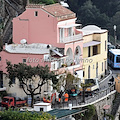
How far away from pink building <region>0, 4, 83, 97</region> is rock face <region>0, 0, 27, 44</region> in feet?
19.6

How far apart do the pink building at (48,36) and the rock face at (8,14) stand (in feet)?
19.6

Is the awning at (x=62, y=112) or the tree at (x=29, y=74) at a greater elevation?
the tree at (x=29, y=74)

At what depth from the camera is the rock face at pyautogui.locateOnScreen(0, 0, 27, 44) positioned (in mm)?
90438

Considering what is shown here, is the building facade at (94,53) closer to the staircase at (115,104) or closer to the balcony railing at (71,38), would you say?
the balcony railing at (71,38)

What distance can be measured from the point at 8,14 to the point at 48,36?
1270 centimetres

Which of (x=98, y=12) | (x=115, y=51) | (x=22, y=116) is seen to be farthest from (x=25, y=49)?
(x=98, y=12)

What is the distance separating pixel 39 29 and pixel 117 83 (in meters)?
10.3

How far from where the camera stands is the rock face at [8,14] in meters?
90.4

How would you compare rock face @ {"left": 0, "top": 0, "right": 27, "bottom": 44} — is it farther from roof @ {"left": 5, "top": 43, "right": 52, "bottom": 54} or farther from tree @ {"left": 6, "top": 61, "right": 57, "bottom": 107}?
tree @ {"left": 6, "top": 61, "right": 57, "bottom": 107}

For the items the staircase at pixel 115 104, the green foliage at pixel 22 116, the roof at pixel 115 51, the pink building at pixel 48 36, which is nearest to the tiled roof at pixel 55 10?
the pink building at pixel 48 36

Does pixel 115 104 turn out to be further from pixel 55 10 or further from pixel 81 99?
pixel 55 10

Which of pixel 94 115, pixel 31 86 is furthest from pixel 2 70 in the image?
pixel 94 115

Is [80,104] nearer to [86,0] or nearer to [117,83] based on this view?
[117,83]

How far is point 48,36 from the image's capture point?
82.9 meters
